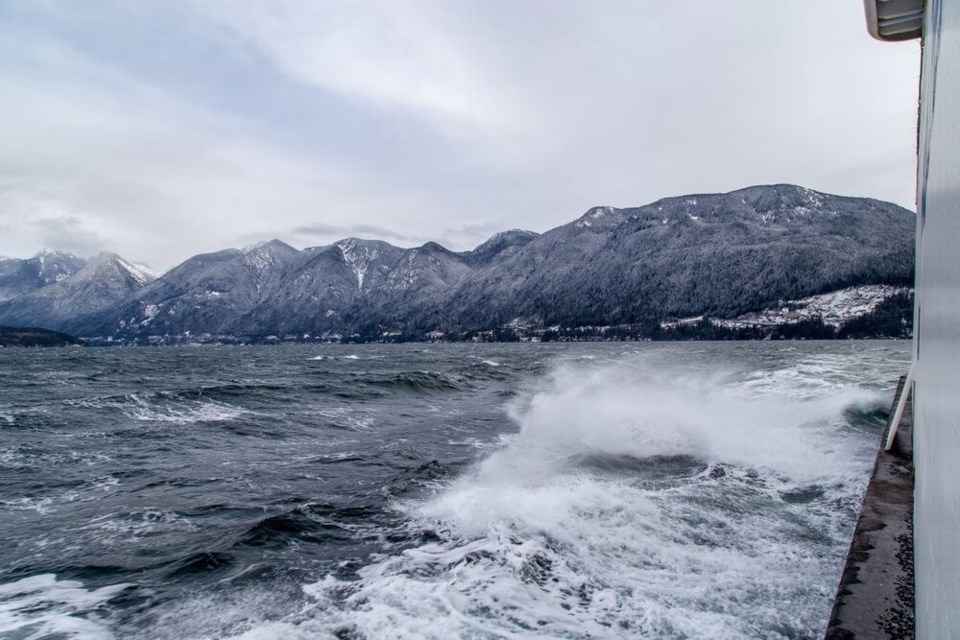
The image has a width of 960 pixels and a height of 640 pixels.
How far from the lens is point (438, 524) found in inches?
384

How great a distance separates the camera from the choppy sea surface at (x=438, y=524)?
6617 millimetres

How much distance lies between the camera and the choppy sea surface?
21.7ft

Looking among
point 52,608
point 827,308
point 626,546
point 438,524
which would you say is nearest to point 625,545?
point 626,546

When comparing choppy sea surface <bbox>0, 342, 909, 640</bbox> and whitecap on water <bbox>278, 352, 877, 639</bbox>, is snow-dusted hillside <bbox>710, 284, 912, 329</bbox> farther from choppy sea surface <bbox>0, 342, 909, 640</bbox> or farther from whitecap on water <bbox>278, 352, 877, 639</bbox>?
whitecap on water <bbox>278, 352, 877, 639</bbox>

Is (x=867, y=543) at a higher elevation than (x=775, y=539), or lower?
higher

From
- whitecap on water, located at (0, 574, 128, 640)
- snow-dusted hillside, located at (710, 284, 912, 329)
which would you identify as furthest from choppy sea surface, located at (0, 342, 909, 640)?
snow-dusted hillside, located at (710, 284, 912, 329)

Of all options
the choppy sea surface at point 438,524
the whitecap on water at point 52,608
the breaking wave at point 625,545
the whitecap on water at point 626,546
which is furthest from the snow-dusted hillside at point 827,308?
the whitecap on water at point 52,608

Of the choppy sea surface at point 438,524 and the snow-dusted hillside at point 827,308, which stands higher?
the snow-dusted hillside at point 827,308

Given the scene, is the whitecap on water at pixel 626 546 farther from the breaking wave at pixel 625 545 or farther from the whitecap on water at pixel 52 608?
the whitecap on water at pixel 52 608

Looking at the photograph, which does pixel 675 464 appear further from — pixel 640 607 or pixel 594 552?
pixel 640 607

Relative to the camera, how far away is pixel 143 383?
125 feet

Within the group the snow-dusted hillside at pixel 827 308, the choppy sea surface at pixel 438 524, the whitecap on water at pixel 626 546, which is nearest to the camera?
the whitecap on water at pixel 626 546

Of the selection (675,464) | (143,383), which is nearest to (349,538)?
(675,464)

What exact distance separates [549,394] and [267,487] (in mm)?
19458
